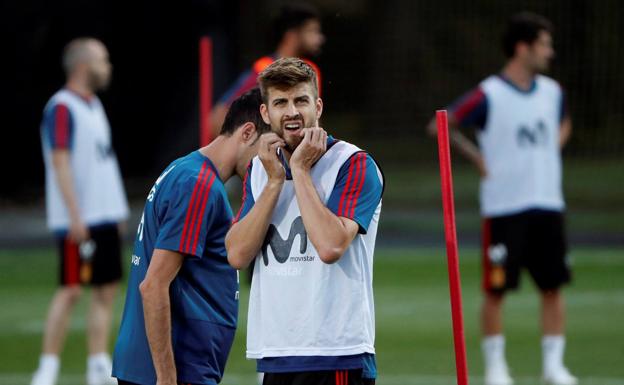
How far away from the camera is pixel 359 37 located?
88.3 ft

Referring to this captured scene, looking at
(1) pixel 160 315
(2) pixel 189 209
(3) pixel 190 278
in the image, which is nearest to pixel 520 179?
(3) pixel 190 278

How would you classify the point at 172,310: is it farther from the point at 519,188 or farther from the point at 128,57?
the point at 128,57

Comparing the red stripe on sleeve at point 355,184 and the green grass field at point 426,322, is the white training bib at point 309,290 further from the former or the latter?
the green grass field at point 426,322

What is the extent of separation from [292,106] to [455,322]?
1055mm

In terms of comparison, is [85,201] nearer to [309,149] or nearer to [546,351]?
[546,351]

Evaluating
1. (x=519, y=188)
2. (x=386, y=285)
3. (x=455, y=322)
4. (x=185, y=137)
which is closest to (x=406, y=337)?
(x=519, y=188)

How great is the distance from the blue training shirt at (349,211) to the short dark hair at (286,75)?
1.07ft

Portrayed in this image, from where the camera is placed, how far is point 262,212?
196 inches

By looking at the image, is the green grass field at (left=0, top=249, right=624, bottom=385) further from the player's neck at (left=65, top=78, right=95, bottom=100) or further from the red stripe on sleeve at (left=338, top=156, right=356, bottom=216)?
the red stripe on sleeve at (left=338, top=156, right=356, bottom=216)

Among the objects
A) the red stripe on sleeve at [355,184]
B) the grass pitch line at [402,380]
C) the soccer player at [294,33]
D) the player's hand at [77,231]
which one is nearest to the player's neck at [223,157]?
the red stripe on sleeve at [355,184]

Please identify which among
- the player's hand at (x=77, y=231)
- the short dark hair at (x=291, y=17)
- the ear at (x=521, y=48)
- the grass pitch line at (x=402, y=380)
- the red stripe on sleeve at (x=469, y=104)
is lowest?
the grass pitch line at (x=402, y=380)

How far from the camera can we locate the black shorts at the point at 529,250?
33.0 ft

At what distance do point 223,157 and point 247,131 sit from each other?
0.14m

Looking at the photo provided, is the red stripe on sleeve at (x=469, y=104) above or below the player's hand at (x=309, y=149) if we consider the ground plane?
above
